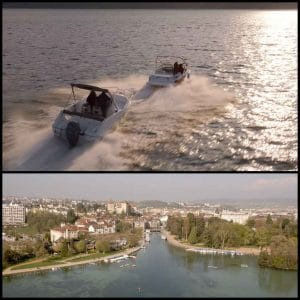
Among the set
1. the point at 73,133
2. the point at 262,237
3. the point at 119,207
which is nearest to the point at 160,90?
the point at 73,133

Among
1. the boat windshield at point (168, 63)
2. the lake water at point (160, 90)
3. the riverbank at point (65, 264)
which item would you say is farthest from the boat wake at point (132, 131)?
the riverbank at point (65, 264)

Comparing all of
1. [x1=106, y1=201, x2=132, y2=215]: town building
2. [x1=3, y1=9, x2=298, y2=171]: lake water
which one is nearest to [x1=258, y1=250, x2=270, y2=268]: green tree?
[x1=3, y1=9, x2=298, y2=171]: lake water

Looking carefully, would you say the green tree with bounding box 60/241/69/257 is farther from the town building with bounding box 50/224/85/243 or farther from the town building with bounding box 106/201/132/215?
the town building with bounding box 106/201/132/215

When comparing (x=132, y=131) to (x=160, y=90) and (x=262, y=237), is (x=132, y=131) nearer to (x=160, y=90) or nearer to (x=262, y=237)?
(x=160, y=90)

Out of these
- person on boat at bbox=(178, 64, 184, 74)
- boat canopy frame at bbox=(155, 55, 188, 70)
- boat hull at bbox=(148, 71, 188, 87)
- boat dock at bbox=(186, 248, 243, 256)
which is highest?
boat canopy frame at bbox=(155, 55, 188, 70)

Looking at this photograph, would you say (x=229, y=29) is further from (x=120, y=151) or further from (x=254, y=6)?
(x=120, y=151)

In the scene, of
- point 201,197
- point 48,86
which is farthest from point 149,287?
point 48,86

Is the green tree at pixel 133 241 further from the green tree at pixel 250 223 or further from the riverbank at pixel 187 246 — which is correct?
the green tree at pixel 250 223
